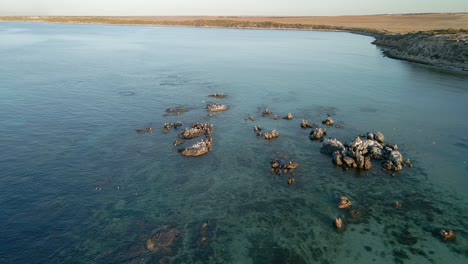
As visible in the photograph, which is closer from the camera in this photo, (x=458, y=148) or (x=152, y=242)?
(x=152, y=242)

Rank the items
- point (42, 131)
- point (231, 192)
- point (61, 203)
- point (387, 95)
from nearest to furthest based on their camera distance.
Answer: point (61, 203) < point (231, 192) < point (42, 131) < point (387, 95)

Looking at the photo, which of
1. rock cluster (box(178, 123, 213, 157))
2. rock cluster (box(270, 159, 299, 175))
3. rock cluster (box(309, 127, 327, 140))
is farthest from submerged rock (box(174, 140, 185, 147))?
rock cluster (box(309, 127, 327, 140))

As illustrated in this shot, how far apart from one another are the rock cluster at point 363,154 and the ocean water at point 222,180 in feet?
3.87

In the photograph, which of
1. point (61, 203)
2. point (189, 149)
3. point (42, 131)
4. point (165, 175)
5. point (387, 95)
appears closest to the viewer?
point (61, 203)

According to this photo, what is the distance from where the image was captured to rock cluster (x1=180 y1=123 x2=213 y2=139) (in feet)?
155

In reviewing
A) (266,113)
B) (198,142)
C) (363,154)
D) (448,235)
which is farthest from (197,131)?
(448,235)

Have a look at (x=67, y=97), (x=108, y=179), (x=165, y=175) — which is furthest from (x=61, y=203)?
(x=67, y=97)

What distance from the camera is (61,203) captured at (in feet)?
103

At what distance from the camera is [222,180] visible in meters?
36.3

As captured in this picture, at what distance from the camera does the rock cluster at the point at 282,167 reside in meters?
38.0

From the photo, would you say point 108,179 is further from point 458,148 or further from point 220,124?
point 458,148

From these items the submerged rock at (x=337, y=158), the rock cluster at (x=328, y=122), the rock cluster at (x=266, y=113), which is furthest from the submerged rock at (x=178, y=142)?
the rock cluster at (x=328, y=122)

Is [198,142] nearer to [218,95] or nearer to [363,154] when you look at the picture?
[363,154]

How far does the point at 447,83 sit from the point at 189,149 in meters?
69.4
